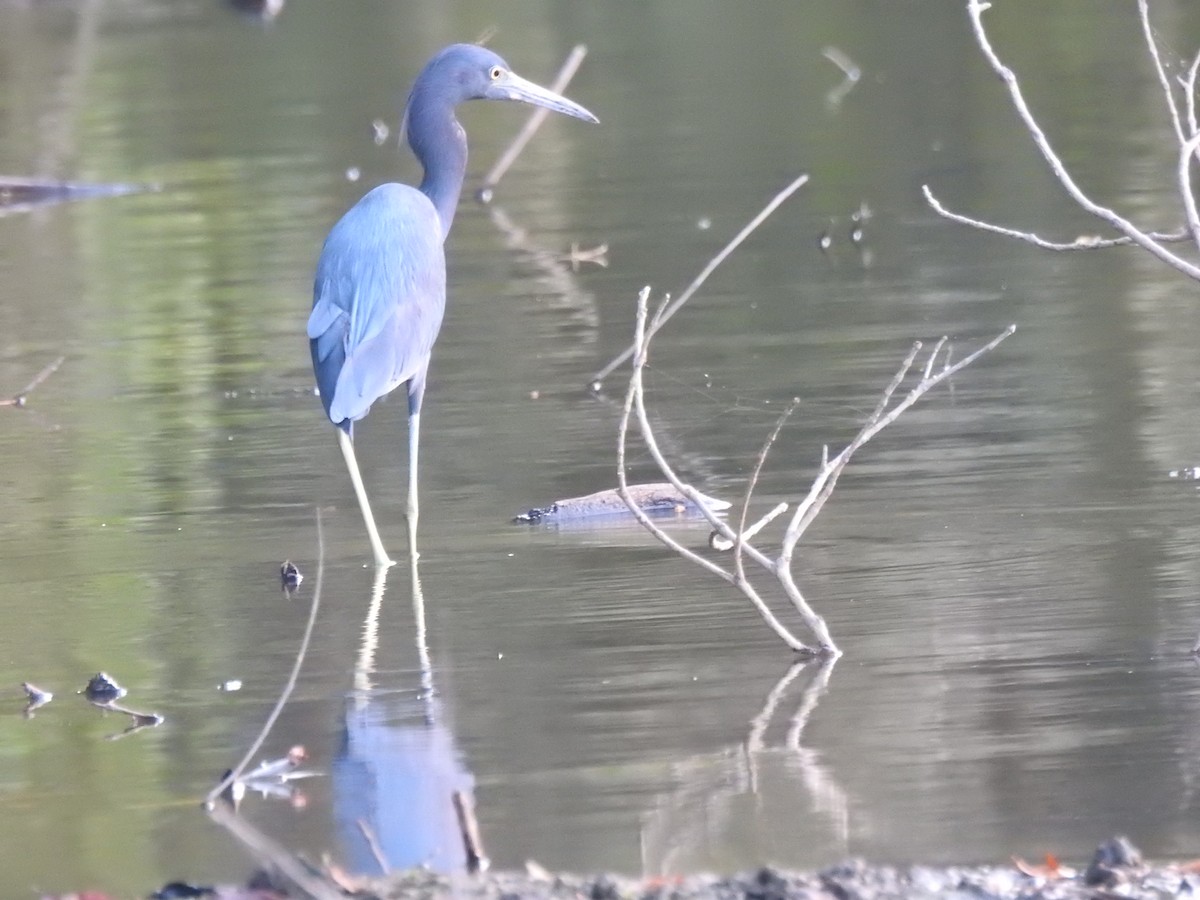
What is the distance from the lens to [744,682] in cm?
635

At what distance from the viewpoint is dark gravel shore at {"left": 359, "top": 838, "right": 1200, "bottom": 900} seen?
4.53 m

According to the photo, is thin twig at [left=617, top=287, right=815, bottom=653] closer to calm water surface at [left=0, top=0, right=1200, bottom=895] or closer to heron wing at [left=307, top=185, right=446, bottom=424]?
calm water surface at [left=0, top=0, right=1200, bottom=895]

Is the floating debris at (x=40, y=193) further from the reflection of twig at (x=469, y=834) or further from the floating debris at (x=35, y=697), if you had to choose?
the reflection of twig at (x=469, y=834)

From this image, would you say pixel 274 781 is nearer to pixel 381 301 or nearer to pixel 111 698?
Answer: pixel 111 698

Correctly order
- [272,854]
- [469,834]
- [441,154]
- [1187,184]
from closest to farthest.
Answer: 1. [272,854]
2. [469,834]
3. [1187,184]
4. [441,154]

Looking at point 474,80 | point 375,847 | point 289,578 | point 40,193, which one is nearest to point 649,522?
point 289,578

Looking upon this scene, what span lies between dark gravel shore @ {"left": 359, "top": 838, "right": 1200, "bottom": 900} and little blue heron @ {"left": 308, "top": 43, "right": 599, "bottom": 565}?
11.4ft

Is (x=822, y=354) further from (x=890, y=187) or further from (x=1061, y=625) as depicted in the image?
(x=890, y=187)

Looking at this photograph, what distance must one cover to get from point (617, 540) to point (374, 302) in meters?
1.25

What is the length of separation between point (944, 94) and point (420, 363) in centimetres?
1579

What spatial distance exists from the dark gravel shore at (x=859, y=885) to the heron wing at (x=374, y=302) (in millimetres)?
3828

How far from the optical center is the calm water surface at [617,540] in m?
5.45

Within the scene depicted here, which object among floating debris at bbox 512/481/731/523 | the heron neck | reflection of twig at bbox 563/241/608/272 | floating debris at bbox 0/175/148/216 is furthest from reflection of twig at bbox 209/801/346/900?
floating debris at bbox 0/175/148/216

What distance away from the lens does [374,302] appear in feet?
27.9
